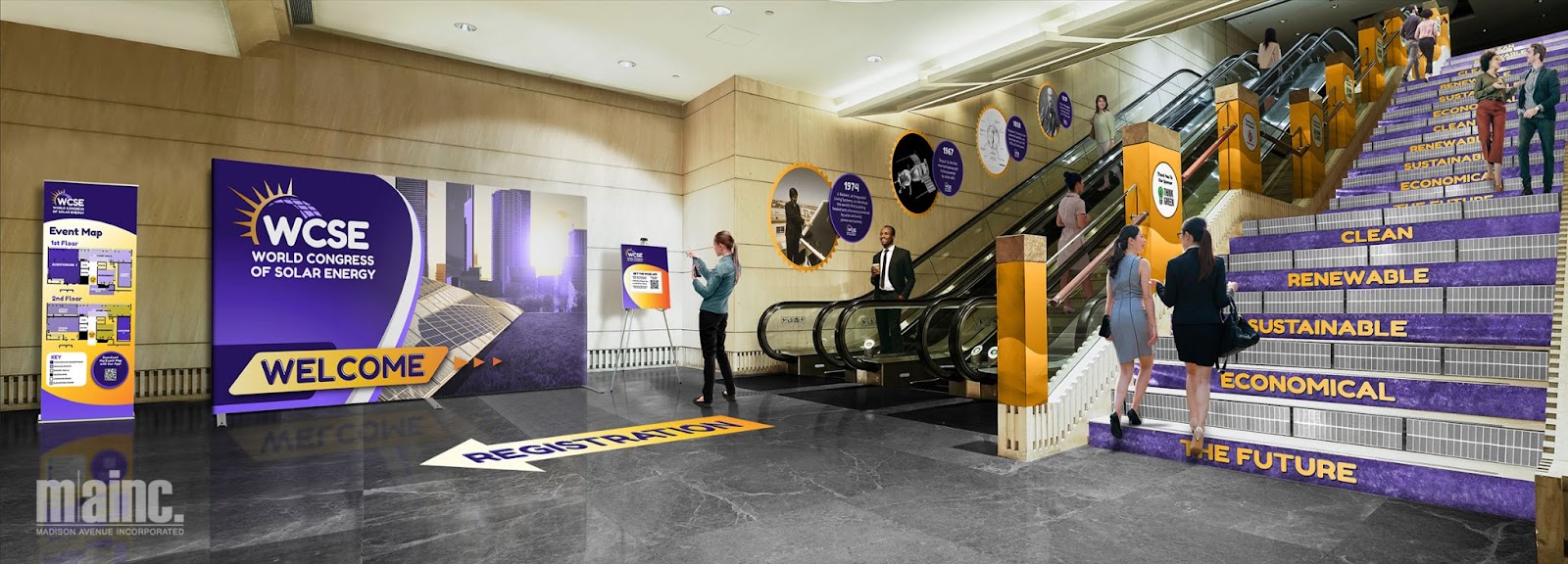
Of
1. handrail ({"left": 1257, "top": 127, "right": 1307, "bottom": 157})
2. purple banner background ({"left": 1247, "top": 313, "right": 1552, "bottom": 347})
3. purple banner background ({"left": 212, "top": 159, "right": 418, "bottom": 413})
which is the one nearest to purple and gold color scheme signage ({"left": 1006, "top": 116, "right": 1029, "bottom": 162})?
handrail ({"left": 1257, "top": 127, "right": 1307, "bottom": 157})

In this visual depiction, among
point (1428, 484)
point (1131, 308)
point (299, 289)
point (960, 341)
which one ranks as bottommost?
point (1428, 484)

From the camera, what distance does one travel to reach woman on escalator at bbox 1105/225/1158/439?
3.92m

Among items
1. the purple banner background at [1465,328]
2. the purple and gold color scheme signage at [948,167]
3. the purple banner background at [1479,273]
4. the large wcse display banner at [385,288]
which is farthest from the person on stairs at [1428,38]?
the large wcse display banner at [385,288]

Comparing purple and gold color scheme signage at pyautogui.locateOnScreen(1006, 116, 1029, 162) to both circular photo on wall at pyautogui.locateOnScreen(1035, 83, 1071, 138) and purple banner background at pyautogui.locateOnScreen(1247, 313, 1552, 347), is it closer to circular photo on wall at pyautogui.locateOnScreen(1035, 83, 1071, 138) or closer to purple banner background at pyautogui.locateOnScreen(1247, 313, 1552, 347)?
circular photo on wall at pyautogui.locateOnScreen(1035, 83, 1071, 138)

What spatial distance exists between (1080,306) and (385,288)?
6.22 meters

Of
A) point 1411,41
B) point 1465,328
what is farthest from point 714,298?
point 1411,41

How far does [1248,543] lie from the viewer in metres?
2.53

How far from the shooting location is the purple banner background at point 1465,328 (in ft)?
11.5

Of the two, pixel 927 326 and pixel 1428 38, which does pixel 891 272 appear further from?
pixel 1428 38

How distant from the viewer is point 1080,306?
472 centimetres

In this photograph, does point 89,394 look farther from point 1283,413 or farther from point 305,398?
point 1283,413

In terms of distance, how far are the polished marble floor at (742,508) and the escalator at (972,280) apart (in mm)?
1312

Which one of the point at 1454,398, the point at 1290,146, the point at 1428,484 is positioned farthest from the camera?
the point at 1290,146

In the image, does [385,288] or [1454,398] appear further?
[385,288]
